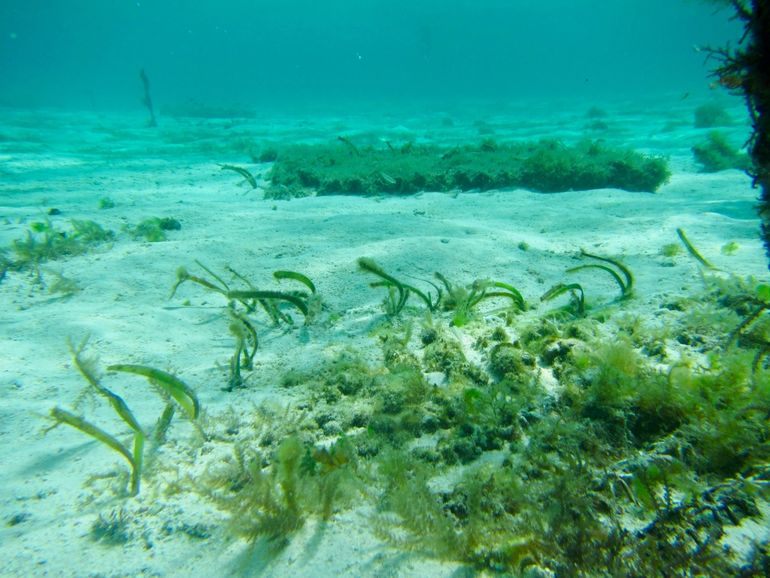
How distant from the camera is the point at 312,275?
4867 mm

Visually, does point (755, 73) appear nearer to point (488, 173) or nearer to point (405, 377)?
point (405, 377)

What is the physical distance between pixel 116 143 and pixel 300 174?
11.2 meters

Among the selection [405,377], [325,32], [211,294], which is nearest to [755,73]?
[405,377]

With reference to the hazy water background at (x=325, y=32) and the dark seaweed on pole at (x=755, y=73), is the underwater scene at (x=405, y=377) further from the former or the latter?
the hazy water background at (x=325, y=32)

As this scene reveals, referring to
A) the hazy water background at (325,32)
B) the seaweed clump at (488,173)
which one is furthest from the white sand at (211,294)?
the hazy water background at (325,32)

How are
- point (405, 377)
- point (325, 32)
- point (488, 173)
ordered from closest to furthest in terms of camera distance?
point (405, 377)
point (488, 173)
point (325, 32)

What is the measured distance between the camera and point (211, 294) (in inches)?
185

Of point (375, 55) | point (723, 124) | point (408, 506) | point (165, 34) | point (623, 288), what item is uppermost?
point (165, 34)

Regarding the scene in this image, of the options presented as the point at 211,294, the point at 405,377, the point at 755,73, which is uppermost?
the point at 755,73

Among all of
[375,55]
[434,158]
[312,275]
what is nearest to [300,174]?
[434,158]

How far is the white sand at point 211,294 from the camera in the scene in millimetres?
1954

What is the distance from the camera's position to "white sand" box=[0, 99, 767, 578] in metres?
1.95

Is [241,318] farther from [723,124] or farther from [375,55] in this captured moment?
[375,55]

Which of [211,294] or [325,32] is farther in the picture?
[325,32]
